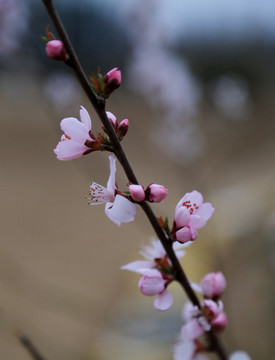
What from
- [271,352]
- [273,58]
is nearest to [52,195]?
[271,352]

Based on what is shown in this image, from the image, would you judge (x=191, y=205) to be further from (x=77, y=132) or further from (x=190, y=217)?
(x=77, y=132)

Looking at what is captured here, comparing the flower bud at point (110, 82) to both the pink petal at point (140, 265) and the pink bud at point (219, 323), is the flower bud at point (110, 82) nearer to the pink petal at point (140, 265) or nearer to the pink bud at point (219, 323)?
the pink petal at point (140, 265)

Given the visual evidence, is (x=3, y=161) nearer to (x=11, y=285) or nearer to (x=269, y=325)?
(x=11, y=285)

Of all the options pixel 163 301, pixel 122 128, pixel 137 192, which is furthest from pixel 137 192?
pixel 163 301

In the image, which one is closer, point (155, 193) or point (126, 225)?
point (155, 193)

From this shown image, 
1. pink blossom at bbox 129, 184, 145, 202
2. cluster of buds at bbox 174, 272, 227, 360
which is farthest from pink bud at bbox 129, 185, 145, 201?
cluster of buds at bbox 174, 272, 227, 360

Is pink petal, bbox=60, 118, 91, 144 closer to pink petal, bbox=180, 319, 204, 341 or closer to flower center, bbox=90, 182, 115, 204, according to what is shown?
flower center, bbox=90, 182, 115, 204
